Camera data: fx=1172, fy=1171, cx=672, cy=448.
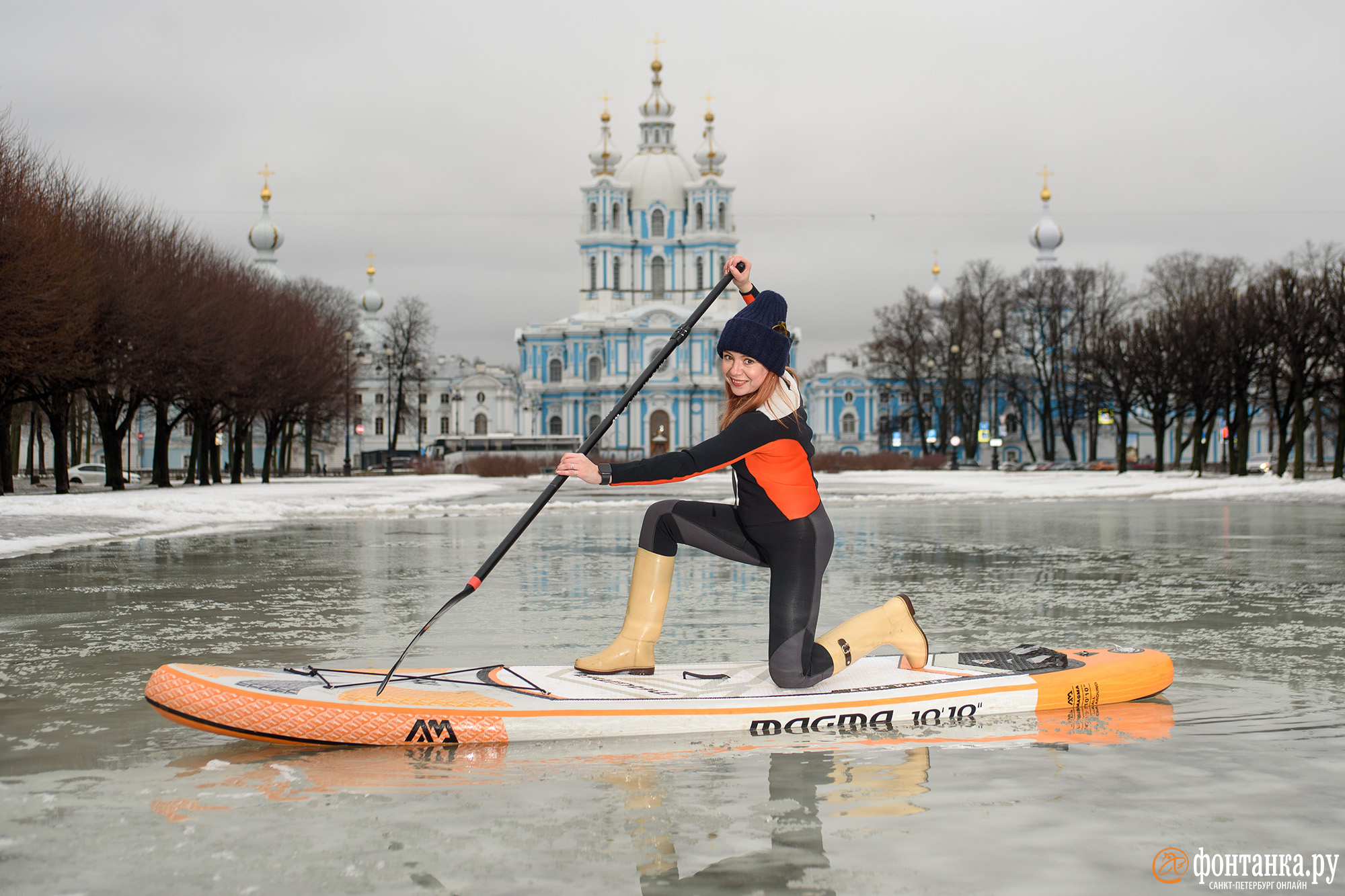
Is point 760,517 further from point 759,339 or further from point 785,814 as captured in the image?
point 785,814

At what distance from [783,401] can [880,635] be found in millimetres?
1149

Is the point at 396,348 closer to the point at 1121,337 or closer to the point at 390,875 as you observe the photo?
the point at 1121,337

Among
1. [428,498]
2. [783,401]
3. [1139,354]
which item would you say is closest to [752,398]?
[783,401]

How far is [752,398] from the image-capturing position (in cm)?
498

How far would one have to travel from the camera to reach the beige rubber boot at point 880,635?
517 centimetres

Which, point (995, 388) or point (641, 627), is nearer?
point (641, 627)

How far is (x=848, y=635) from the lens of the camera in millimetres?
5191

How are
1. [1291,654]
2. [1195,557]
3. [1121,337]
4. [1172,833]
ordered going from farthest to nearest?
[1121,337] < [1195,557] < [1291,654] < [1172,833]

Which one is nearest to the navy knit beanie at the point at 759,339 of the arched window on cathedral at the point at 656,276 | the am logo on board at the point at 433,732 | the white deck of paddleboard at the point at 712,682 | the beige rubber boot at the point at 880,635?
the beige rubber boot at the point at 880,635

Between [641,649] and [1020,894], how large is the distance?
2377 millimetres

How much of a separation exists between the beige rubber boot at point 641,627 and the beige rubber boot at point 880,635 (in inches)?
28.8

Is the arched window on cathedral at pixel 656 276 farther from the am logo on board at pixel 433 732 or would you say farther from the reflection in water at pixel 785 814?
the reflection in water at pixel 785 814

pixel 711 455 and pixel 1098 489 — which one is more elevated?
pixel 711 455

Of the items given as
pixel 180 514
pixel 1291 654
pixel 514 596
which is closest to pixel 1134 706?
pixel 1291 654
